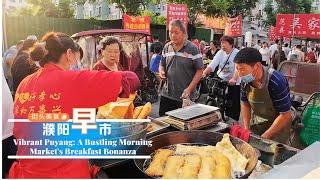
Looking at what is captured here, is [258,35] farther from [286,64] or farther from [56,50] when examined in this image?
[56,50]

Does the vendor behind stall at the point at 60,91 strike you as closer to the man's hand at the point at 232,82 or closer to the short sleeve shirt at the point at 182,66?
the short sleeve shirt at the point at 182,66

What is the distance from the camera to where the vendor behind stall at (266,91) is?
4.96 ft

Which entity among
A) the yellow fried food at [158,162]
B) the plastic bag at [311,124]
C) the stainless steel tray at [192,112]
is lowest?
the plastic bag at [311,124]

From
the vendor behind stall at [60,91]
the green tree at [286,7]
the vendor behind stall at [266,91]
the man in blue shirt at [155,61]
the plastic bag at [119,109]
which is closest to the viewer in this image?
the vendor behind stall at [60,91]

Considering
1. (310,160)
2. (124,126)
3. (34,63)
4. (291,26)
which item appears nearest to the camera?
(310,160)

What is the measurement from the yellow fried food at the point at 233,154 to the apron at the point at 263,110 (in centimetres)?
51

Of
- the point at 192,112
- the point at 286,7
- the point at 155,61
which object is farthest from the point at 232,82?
the point at 192,112

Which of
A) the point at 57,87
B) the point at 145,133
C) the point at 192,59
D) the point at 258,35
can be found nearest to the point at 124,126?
the point at 145,133

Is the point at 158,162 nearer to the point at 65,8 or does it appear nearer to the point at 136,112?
the point at 136,112

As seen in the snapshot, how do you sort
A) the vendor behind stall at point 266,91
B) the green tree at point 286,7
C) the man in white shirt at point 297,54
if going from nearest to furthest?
the vendor behind stall at point 266,91
the green tree at point 286,7
the man in white shirt at point 297,54

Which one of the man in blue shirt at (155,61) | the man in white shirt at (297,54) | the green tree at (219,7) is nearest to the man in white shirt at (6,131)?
the green tree at (219,7)

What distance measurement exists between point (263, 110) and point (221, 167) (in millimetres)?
696

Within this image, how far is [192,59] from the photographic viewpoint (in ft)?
7.29

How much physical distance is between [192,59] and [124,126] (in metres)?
1.14
